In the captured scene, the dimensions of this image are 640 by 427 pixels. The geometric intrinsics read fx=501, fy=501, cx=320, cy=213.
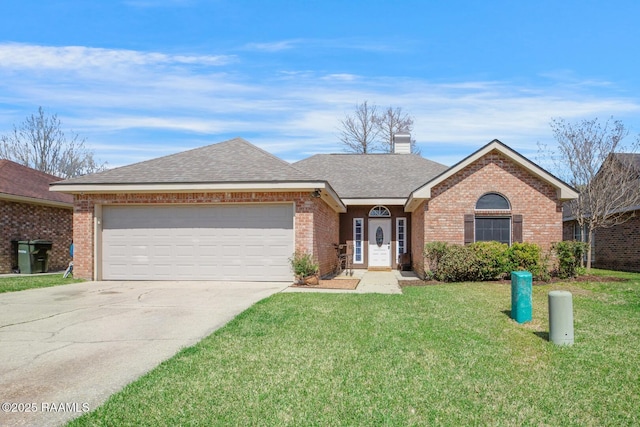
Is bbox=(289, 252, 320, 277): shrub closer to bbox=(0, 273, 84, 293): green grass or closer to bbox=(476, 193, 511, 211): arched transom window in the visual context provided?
bbox=(476, 193, 511, 211): arched transom window

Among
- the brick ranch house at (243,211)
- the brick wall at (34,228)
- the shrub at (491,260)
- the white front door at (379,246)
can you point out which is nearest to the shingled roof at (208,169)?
the brick ranch house at (243,211)

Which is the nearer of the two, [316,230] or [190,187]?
[190,187]

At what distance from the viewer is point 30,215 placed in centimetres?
1892

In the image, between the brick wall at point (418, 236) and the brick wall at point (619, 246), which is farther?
the brick wall at point (619, 246)

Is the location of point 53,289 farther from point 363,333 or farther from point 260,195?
point 363,333

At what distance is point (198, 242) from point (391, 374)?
33.1 ft

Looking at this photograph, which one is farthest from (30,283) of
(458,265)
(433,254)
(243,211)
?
(458,265)

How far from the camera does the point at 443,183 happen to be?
16.1m

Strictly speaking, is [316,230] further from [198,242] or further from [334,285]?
[198,242]

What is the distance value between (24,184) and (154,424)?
18.4 meters

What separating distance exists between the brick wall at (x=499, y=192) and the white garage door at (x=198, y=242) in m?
5.10

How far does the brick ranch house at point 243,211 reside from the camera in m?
14.2

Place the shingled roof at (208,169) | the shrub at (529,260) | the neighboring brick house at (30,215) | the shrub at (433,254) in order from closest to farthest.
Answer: the shingled roof at (208,169) → the shrub at (529,260) → the shrub at (433,254) → the neighboring brick house at (30,215)

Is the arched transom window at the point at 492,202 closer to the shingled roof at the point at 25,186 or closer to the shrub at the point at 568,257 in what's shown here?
the shrub at the point at 568,257
